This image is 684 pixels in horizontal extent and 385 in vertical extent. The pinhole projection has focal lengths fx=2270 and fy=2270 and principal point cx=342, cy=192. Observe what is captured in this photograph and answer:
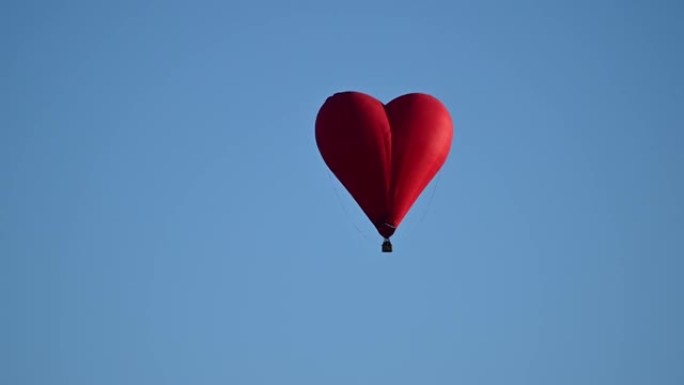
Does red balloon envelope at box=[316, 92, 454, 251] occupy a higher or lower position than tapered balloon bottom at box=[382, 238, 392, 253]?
higher

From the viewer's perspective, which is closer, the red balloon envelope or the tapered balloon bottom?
the tapered balloon bottom

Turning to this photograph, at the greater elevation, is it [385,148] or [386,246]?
[385,148]

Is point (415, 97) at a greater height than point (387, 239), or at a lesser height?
greater

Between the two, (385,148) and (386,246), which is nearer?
(386,246)

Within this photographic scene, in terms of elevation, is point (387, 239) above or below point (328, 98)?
below
